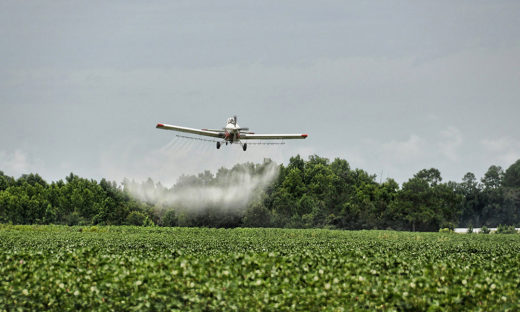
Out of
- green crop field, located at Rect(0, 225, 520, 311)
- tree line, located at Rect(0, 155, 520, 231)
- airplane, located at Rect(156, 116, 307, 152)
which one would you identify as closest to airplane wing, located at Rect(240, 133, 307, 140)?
airplane, located at Rect(156, 116, 307, 152)

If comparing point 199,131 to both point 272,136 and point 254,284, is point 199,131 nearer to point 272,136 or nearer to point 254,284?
point 272,136

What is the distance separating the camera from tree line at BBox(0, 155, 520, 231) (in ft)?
303

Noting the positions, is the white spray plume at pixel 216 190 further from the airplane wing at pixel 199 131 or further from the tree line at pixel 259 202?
the airplane wing at pixel 199 131

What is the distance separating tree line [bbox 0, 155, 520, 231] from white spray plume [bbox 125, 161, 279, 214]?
18 centimetres

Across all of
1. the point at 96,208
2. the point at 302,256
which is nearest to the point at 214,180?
the point at 96,208

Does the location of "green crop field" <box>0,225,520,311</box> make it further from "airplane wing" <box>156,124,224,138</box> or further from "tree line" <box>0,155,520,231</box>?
"tree line" <box>0,155,520,231</box>

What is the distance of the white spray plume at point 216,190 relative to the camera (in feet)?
301

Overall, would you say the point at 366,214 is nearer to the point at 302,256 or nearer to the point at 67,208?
the point at 67,208

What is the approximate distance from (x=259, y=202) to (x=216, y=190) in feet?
29.1

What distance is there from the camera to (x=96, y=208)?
101 meters

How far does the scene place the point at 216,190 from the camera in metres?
95.4

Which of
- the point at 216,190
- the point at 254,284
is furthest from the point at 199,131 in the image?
the point at 216,190

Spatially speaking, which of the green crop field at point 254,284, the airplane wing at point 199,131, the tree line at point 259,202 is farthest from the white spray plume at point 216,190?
the green crop field at point 254,284

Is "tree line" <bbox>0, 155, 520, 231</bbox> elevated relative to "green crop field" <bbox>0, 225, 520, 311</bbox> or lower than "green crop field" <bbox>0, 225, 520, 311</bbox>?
elevated
